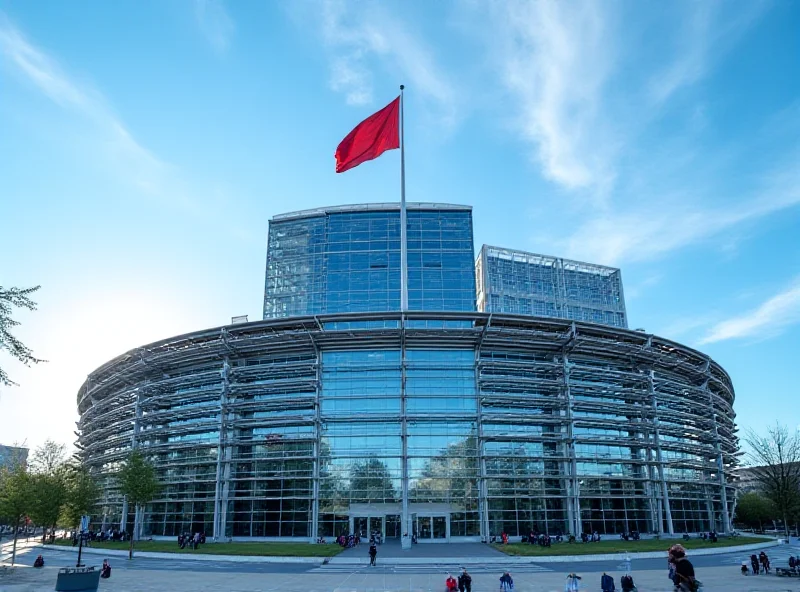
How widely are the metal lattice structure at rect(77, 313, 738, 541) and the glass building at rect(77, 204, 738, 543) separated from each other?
193mm

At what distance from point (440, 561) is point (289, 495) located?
73.8 ft

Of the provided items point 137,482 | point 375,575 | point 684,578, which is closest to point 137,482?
point 137,482

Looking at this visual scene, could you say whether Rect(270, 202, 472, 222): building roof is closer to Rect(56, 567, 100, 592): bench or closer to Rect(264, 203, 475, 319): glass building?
Rect(264, 203, 475, 319): glass building

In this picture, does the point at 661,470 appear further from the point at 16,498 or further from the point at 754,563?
the point at 16,498

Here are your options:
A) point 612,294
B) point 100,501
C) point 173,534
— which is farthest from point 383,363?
point 612,294

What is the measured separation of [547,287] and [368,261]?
31.4 meters

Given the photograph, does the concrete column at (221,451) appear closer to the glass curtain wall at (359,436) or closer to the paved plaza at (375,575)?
the glass curtain wall at (359,436)

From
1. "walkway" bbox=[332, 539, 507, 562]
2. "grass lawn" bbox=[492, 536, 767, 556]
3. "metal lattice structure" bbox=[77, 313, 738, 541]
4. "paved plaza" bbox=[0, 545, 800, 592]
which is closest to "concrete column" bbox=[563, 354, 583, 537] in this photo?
"metal lattice structure" bbox=[77, 313, 738, 541]

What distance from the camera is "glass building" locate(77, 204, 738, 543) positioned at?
53594 mm

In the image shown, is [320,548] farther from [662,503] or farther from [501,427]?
[662,503]

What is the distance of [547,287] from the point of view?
89.8 meters

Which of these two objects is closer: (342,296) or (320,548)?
(320,548)

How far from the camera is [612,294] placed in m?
94.7

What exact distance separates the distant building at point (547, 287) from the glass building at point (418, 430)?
25697 mm
